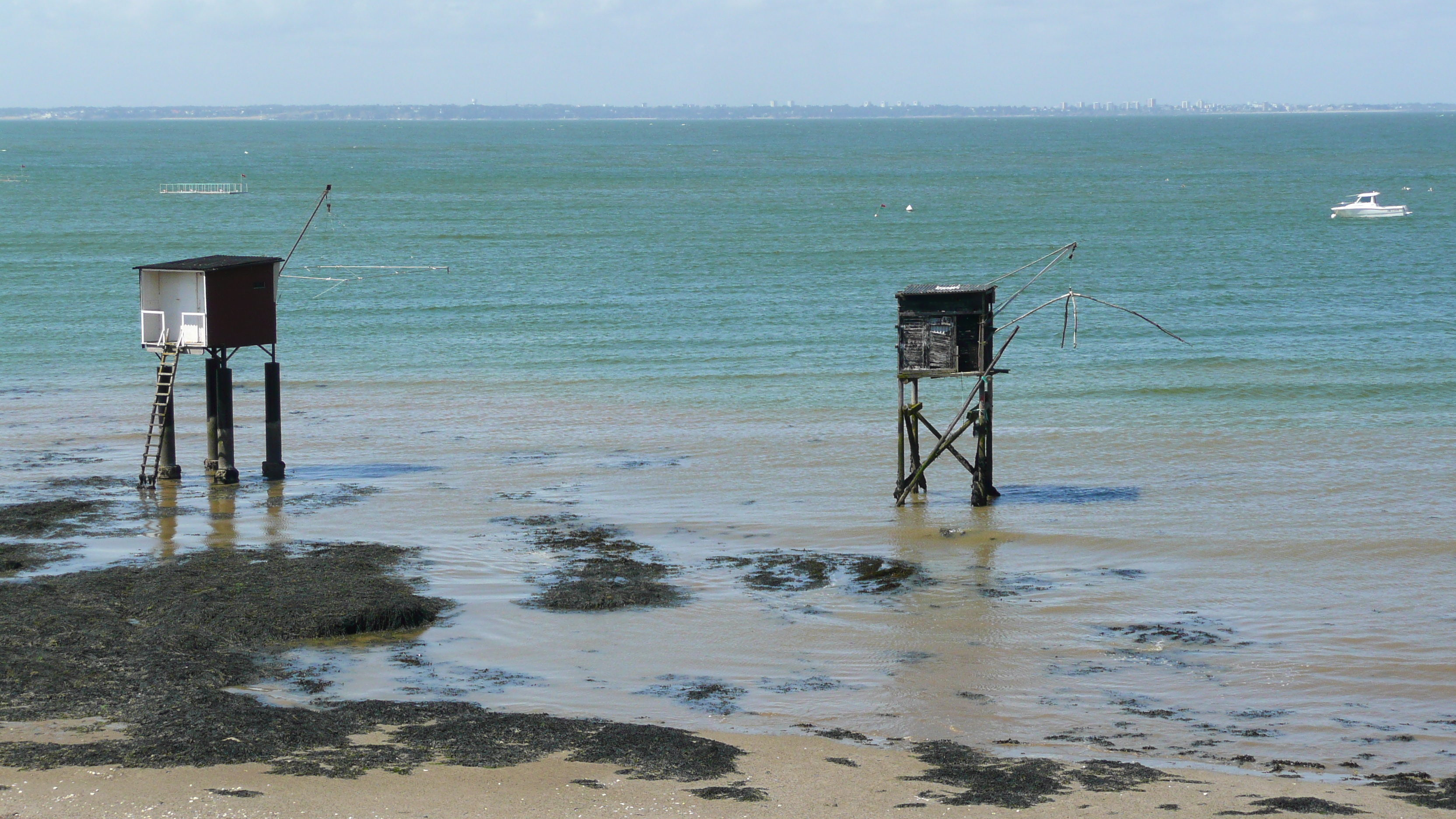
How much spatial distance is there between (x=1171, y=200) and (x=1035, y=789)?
3916 inches

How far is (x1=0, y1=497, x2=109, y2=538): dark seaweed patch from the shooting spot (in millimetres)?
22922

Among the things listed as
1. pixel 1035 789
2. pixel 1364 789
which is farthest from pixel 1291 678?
pixel 1035 789

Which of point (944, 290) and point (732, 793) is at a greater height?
point (944, 290)

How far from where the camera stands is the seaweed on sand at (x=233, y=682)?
13.7 m

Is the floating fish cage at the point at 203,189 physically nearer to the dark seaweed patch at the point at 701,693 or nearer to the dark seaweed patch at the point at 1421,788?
the dark seaweed patch at the point at 701,693

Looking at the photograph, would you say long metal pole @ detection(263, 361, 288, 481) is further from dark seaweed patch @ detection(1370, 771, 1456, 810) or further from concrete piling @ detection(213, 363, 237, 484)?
dark seaweed patch @ detection(1370, 771, 1456, 810)

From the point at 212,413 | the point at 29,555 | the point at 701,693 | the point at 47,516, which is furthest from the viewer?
the point at 212,413

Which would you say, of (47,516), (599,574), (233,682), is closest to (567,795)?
(233,682)

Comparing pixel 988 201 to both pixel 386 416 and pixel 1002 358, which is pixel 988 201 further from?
pixel 386 416

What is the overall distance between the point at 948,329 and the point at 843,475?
4.75 meters

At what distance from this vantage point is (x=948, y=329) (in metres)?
25.1

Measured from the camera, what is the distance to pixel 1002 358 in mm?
44344

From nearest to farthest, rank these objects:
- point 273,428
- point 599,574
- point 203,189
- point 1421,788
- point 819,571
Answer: point 1421,788, point 599,574, point 819,571, point 273,428, point 203,189

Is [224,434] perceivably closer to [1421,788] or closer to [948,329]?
[948,329]
